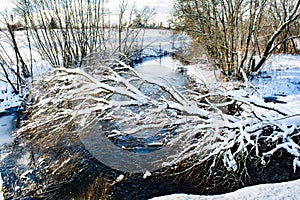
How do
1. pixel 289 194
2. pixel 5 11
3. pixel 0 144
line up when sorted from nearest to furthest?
1. pixel 289 194
2. pixel 0 144
3. pixel 5 11

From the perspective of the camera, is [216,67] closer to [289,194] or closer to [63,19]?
[63,19]

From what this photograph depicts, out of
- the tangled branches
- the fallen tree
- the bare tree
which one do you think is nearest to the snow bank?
the fallen tree

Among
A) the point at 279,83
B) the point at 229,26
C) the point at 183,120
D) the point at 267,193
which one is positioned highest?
the point at 229,26

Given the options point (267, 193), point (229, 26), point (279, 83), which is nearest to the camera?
point (267, 193)

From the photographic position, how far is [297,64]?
47.6 ft

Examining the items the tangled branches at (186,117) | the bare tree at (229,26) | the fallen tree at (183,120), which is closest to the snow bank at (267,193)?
the fallen tree at (183,120)

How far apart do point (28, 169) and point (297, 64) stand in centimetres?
1369

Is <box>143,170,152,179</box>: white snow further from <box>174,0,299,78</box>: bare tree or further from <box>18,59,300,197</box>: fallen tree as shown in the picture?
<box>174,0,299,78</box>: bare tree

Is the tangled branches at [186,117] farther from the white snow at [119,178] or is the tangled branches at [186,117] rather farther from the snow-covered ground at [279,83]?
the white snow at [119,178]

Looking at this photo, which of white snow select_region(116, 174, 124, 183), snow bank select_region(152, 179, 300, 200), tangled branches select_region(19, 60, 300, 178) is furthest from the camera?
white snow select_region(116, 174, 124, 183)

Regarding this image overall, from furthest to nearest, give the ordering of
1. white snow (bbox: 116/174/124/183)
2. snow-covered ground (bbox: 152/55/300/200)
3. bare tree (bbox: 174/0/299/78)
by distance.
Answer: bare tree (bbox: 174/0/299/78) < snow-covered ground (bbox: 152/55/300/200) < white snow (bbox: 116/174/124/183)

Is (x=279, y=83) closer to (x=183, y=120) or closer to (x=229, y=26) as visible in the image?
(x=229, y=26)

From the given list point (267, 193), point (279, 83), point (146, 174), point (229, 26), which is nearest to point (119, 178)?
point (146, 174)

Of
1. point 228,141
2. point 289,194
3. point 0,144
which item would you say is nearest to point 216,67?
point 228,141
